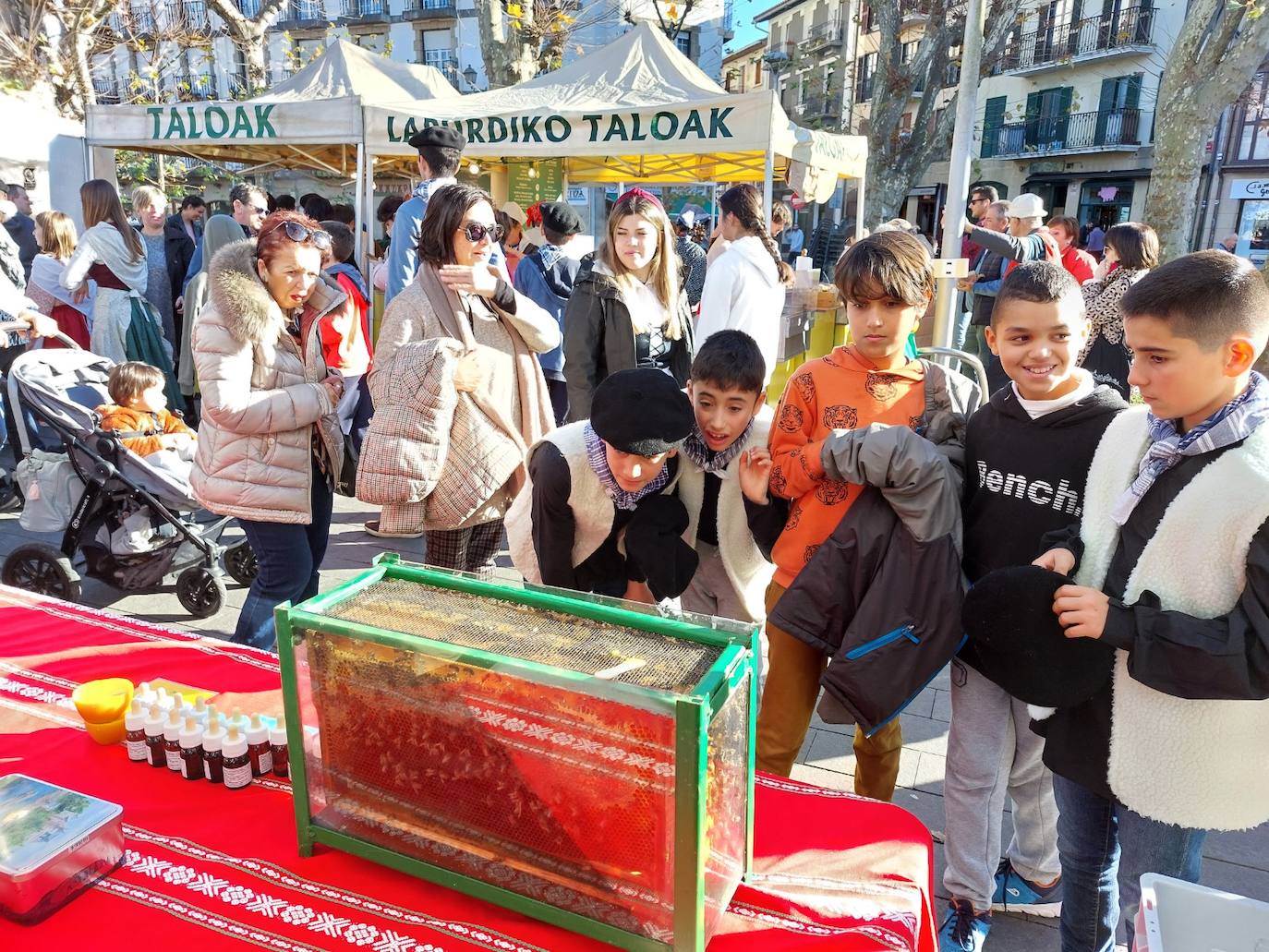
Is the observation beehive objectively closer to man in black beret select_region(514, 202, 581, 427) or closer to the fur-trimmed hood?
the fur-trimmed hood

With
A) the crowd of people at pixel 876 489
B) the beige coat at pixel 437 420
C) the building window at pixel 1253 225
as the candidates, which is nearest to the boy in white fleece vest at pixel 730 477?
the crowd of people at pixel 876 489

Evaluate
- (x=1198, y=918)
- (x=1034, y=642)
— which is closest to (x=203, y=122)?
(x=1034, y=642)

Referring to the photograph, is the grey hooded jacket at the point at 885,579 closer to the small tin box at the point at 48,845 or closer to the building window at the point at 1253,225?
the small tin box at the point at 48,845

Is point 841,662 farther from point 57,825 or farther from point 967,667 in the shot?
point 57,825

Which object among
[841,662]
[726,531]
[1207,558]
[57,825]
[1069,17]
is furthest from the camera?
[1069,17]

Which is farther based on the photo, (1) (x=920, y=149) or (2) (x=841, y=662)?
(1) (x=920, y=149)

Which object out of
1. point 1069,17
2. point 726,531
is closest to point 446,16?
point 1069,17

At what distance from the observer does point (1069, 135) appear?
29047 mm

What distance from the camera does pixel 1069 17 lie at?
2938 cm

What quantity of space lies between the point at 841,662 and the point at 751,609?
0.33 metres

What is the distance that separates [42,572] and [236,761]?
2.91m

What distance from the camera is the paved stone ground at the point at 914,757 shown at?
7.10 ft

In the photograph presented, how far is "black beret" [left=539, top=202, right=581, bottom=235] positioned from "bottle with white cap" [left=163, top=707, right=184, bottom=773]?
4196 mm

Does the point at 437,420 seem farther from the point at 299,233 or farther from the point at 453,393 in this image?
the point at 299,233
